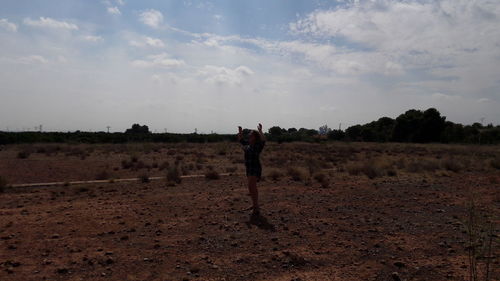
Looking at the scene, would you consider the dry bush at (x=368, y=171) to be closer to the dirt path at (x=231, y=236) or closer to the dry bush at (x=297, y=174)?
the dry bush at (x=297, y=174)

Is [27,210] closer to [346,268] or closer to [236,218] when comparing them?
[236,218]

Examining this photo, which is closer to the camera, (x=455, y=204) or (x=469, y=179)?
(x=455, y=204)

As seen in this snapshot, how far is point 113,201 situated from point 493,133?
230 ft

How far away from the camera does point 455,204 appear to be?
34.6 ft

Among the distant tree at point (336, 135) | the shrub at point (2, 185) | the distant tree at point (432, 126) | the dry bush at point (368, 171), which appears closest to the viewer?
the shrub at point (2, 185)

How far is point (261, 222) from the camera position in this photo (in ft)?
27.4

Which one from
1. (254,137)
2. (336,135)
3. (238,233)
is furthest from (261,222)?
(336,135)

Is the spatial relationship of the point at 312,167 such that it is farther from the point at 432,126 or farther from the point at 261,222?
the point at 432,126

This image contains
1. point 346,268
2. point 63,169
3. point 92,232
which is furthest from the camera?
point 63,169

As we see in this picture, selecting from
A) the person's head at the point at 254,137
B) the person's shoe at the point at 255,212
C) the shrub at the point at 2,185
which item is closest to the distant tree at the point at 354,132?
the shrub at the point at 2,185

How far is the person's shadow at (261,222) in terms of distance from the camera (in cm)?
795

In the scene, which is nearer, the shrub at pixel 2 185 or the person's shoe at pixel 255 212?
the person's shoe at pixel 255 212

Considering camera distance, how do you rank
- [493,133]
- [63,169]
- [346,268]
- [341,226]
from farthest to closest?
[493,133], [63,169], [341,226], [346,268]

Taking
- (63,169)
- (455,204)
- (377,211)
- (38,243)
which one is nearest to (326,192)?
(377,211)
